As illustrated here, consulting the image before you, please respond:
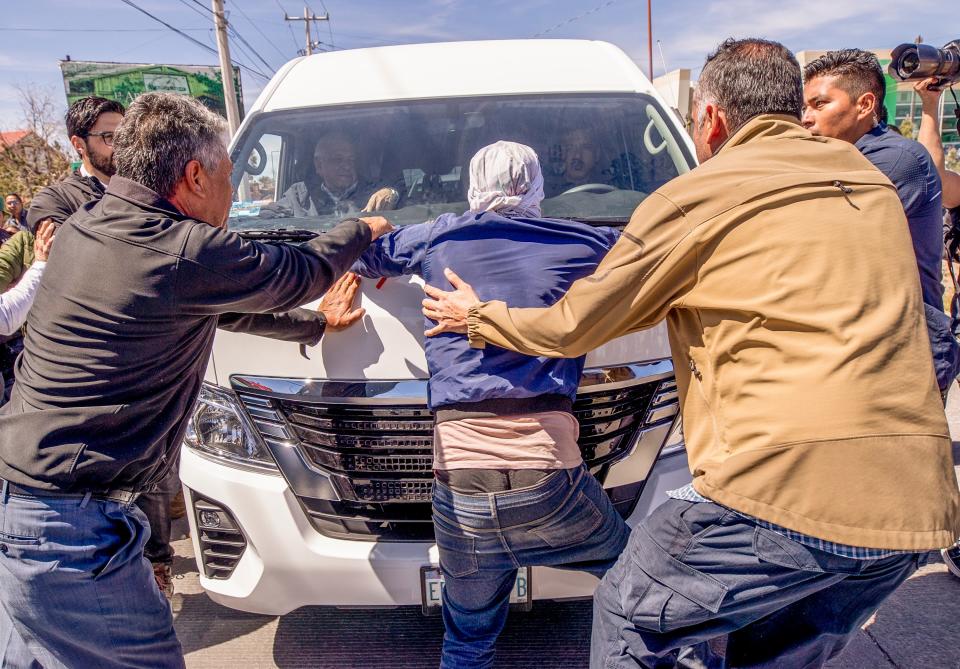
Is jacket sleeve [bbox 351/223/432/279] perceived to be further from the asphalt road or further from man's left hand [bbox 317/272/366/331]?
the asphalt road

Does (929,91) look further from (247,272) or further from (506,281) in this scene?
(247,272)

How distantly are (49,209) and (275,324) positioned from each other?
5.34 ft

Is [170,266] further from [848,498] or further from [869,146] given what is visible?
[869,146]

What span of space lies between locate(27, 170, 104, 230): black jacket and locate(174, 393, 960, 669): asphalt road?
1861 mm

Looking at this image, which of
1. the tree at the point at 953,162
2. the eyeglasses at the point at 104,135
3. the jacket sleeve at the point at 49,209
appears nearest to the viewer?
the jacket sleeve at the point at 49,209

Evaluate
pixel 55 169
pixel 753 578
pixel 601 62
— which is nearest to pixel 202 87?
pixel 55 169

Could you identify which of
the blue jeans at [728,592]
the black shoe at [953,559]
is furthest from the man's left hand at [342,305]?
the black shoe at [953,559]

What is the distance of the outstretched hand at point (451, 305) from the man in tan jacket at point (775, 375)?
283mm

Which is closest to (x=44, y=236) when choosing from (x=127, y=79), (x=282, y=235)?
(x=282, y=235)

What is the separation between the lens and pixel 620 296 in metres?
1.71

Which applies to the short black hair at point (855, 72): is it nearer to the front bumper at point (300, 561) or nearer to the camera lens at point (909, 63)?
the camera lens at point (909, 63)

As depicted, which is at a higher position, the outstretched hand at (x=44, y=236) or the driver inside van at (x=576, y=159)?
the driver inside van at (x=576, y=159)

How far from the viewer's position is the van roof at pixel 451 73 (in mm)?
3400

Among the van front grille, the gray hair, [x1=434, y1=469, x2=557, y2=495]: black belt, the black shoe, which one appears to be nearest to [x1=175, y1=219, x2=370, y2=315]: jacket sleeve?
the gray hair
